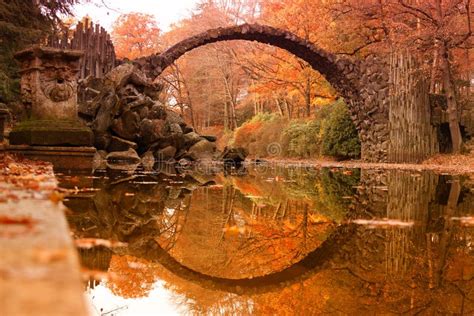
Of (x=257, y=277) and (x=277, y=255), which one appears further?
(x=277, y=255)

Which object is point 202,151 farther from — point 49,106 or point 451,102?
point 451,102

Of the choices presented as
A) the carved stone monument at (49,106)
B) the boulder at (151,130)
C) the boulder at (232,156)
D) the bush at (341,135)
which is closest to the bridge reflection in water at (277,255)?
the carved stone monument at (49,106)

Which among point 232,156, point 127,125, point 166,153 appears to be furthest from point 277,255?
point 232,156

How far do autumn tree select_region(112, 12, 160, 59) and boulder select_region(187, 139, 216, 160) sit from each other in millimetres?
24989

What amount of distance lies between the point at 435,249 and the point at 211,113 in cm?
4397

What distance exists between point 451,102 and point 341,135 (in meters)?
5.25

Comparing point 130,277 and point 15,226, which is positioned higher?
point 15,226

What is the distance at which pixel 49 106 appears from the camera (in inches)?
332

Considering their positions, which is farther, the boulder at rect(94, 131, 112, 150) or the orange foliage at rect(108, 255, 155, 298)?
the boulder at rect(94, 131, 112, 150)

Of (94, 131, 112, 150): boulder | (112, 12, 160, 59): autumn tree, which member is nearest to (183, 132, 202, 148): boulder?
(94, 131, 112, 150): boulder

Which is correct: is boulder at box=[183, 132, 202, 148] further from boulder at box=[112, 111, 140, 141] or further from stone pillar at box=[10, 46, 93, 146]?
stone pillar at box=[10, 46, 93, 146]

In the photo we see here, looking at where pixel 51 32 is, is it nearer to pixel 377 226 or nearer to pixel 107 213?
pixel 107 213

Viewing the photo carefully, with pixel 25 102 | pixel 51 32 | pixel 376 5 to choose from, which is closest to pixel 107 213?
pixel 25 102

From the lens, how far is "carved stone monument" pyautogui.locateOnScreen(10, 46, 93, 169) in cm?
814
